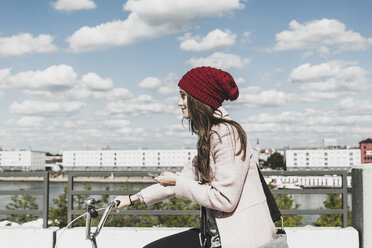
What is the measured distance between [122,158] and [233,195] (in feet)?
479

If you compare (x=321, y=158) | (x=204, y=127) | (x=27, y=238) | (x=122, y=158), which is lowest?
(x=122, y=158)

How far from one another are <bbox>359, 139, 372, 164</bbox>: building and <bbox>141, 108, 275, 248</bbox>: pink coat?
142285mm

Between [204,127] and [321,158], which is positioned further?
[321,158]

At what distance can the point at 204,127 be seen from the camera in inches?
81.3

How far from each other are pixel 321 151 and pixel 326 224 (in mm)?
139182

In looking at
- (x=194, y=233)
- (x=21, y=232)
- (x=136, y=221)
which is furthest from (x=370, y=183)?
(x=136, y=221)

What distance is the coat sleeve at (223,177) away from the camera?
1.95m

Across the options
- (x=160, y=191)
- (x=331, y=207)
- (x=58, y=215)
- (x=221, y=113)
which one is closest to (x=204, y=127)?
(x=221, y=113)

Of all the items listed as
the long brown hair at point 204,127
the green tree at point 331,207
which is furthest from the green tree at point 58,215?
the long brown hair at point 204,127

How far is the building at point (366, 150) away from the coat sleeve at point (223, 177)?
142 m

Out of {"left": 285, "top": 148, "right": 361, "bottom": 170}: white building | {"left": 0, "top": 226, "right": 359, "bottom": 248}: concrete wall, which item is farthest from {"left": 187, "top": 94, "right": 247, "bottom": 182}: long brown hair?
{"left": 285, "top": 148, "right": 361, "bottom": 170}: white building

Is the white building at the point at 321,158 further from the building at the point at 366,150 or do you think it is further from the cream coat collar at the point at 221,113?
the cream coat collar at the point at 221,113

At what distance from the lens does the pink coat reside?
6.43ft

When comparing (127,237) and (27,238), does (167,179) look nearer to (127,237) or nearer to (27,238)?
(127,237)
